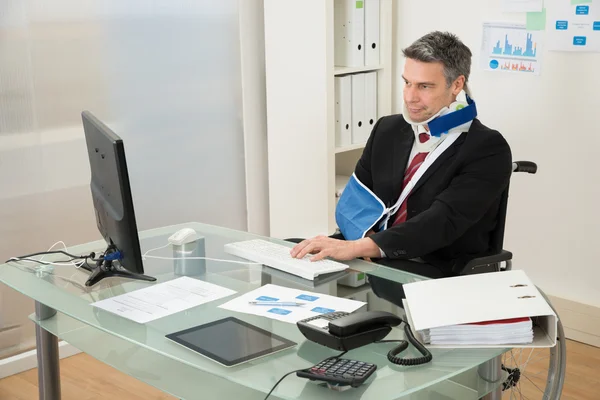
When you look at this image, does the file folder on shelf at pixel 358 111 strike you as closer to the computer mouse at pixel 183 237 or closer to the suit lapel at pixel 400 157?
the suit lapel at pixel 400 157

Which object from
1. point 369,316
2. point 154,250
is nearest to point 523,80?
point 154,250

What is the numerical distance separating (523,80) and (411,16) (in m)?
0.69

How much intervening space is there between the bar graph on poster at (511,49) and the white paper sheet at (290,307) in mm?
2001

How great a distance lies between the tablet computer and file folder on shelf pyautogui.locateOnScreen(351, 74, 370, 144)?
7.31ft

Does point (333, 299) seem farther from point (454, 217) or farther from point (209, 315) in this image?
point (454, 217)

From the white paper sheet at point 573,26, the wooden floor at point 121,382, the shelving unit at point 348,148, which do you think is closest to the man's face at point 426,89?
the white paper sheet at point 573,26

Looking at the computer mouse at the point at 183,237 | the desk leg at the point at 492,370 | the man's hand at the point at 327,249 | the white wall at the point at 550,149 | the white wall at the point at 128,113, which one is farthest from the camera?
the white wall at the point at 550,149

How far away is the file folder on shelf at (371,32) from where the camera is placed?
387 centimetres

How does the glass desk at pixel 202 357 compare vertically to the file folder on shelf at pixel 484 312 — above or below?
below

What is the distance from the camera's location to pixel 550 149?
3594 mm

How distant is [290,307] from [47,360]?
34.5 inches

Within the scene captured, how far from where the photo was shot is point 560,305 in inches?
143

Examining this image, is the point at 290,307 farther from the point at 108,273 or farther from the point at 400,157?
the point at 400,157

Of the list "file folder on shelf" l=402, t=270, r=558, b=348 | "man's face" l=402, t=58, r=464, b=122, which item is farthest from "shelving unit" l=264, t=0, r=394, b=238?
"file folder on shelf" l=402, t=270, r=558, b=348
